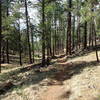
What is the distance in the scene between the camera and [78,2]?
965 inches

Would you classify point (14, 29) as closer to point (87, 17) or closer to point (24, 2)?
point (24, 2)

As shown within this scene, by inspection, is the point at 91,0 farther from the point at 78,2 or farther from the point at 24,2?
the point at 24,2

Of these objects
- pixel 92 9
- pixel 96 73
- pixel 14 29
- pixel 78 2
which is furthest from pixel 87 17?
pixel 14 29

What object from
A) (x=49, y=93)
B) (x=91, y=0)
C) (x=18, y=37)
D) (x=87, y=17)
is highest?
(x=91, y=0)

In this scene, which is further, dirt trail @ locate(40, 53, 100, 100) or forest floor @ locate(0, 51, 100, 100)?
forest floor @ locate(0, 51, 100, 100)

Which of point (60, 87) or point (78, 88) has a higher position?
point (78, 88)

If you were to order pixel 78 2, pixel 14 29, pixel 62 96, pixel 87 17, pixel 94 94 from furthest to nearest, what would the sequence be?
pixel 14 29 < pixel 78 2 < pixel 87 17 < pixel 62 96 < pixel 94 94

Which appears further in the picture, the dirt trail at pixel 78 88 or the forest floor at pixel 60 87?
the forest floor at pixel 60 87

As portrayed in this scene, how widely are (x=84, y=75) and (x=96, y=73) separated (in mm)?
884

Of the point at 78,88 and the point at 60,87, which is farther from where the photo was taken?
the point at 60,87

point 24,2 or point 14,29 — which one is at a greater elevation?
point 24,2

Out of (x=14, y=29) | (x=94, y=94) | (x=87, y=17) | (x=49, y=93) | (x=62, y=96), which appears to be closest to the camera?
(x=94, y=94)

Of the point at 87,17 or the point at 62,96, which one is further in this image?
the point at 87,17

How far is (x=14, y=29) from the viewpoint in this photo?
27.9 metres
